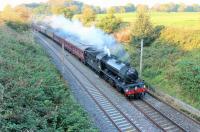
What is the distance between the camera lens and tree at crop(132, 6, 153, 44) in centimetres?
3425

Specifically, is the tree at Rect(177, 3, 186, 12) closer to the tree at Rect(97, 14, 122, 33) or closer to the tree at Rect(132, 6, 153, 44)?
the tree at Rect(97, 14, 122, 33)

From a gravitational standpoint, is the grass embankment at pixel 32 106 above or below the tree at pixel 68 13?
below

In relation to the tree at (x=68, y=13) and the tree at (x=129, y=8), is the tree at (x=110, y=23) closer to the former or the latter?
the tree at (x=68, y=13)

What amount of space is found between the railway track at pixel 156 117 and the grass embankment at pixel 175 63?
2901 mm

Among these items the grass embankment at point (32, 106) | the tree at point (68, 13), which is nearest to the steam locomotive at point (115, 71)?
the grass embankment at point (32, 106)

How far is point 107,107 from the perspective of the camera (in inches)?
842

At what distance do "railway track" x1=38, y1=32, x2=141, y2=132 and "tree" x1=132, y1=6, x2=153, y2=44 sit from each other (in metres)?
9.18

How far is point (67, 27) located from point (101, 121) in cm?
4590

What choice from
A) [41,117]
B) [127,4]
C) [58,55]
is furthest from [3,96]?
[127,4]

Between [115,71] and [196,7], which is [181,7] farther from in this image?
[115,71]

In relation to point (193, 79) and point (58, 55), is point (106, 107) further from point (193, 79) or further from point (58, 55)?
point (58, 55)

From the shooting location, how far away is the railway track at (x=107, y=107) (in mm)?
18000

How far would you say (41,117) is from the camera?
13594mm

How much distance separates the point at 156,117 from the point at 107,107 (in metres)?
3.91
